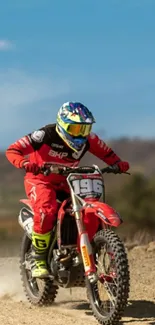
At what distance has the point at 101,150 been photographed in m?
9.84

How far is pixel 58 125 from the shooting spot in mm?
9344

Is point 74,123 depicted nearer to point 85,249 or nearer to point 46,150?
point 46,150

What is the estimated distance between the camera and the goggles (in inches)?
358

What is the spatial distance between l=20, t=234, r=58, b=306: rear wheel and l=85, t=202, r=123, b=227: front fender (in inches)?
59.5

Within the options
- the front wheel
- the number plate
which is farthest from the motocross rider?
the front wheel

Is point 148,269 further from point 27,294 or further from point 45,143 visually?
point 45,143

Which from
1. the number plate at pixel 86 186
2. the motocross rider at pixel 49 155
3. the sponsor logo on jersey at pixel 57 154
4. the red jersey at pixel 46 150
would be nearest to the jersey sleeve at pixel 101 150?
the motocross rider at pixel 49 155

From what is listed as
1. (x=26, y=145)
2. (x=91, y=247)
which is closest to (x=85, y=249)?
(x=91, y=247)

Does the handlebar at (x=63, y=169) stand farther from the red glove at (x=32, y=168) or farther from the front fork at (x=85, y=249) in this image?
the front fork at (x=85, y=249)

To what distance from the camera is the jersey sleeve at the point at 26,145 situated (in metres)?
9.44

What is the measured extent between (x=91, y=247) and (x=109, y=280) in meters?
0.40

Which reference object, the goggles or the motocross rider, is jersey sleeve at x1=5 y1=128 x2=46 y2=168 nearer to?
the motocross rider

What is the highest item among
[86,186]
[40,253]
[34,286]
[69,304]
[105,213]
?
[86,186]

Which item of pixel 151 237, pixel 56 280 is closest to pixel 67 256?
pixel 56 280
